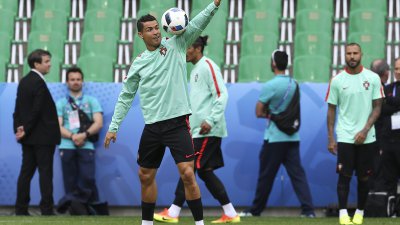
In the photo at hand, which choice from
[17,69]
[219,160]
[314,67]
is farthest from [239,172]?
[17,69]

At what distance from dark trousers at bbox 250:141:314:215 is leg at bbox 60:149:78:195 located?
2.14 m

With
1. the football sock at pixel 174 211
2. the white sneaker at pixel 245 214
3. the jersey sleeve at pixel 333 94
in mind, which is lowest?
the white sneaker at pixel 245 214

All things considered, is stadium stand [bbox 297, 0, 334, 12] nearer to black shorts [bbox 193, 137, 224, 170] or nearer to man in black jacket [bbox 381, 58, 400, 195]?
man in black jacket [bbox 381, 58, 400, 195]

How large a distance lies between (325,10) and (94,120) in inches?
217

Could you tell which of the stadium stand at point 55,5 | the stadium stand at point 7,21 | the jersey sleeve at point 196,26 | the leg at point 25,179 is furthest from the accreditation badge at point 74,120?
the stadium stand at point 55,5

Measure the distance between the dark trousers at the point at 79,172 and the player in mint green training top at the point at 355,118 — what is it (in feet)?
10.3

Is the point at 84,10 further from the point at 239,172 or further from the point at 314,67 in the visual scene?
the point at 239,172

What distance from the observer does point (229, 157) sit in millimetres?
10555

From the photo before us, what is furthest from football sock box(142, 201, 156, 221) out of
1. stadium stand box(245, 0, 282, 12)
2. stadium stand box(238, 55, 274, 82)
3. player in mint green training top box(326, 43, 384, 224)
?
stadium stand box(245, 0, 282, 12)

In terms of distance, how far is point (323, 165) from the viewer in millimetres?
10484

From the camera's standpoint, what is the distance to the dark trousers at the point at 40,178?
999 centimetres

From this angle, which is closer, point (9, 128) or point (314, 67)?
point (9, 128)

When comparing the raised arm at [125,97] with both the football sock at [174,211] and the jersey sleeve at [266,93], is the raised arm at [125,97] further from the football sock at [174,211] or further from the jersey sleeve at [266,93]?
the jersey sleeve at [266,93]

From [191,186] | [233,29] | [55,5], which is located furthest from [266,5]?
[191,186]
